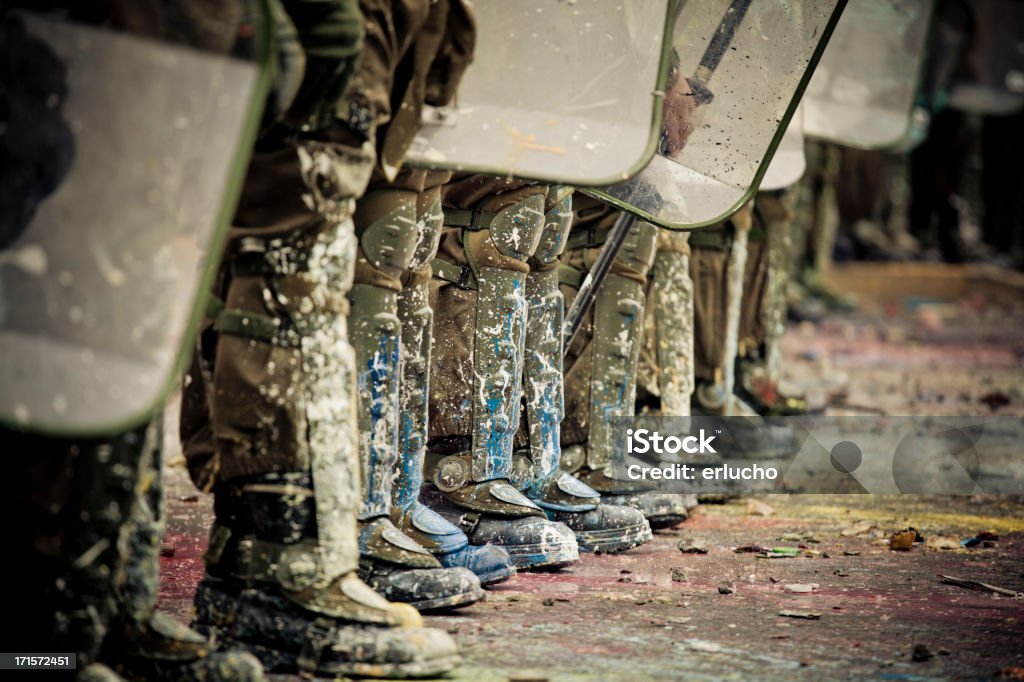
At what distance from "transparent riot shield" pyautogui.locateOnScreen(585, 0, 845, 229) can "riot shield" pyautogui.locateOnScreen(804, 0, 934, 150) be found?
356cm

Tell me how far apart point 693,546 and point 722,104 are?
135 centimetres

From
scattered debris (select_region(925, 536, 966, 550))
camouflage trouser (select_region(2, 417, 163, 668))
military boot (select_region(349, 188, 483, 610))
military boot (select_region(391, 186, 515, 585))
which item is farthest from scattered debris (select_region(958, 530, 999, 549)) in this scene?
camouflage trouser (select_region(2, 417, 163, 668))

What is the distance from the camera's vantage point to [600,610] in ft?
12.3

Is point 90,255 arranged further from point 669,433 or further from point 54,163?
point 669,433

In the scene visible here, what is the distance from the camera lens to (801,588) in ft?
13.5

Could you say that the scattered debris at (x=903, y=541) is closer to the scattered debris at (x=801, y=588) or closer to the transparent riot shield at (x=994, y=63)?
the scattered debris at (x=801, y=588)

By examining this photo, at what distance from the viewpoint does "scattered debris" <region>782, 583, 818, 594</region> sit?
4.07 metres

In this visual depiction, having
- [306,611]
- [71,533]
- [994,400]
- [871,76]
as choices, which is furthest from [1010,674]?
[994,400]

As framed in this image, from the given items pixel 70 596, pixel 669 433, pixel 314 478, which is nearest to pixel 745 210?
pixel 669 433

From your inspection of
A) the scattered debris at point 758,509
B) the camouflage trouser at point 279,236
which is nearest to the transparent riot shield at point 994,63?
the scattered debris at point 758,509

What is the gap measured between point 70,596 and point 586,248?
2.93m

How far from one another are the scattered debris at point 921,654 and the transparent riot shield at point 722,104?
1.35 m

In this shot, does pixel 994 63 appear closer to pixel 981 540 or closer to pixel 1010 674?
pixel 981 540

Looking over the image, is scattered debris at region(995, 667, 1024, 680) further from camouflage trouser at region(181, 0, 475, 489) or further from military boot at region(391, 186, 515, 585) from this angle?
camouflage trouser at region(181, 0, 475, 489)
